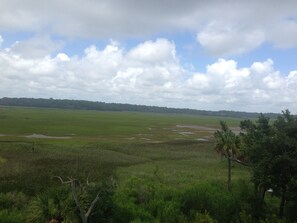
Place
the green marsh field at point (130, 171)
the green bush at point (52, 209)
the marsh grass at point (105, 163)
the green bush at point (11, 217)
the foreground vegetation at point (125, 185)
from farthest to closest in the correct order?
the marsh grass at point (105, 163) < the green marsh field at point (130, 171) < the foreground vegetation at point (125, 185) < the green bush at point (52, 209) < the green bush at point (11, 217)

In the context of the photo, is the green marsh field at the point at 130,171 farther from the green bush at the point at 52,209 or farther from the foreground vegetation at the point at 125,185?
the green bush at the point at 52,209

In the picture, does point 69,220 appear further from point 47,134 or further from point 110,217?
point 47,134

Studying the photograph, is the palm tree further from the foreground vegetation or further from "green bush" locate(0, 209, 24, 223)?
"green bush" locate(0, 209, 24, 223)

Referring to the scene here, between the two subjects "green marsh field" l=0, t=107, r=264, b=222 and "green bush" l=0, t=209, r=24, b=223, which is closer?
"green bush" l=0, t=209, r=24, b=223

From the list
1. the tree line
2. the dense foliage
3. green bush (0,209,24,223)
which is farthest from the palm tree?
green bush (0,209,24,223)

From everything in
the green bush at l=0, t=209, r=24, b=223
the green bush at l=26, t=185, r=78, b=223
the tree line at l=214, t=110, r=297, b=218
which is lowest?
the green bush at l=0, t=209, r=24, b=223

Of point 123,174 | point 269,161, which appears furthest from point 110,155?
point 269,161

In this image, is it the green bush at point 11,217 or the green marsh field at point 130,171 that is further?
the green marsh field at point 130,171

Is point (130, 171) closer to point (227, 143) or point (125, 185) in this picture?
point (125, 185)

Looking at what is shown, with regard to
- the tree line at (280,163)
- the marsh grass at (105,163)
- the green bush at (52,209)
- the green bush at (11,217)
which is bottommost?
the marsh grass at (105,163)

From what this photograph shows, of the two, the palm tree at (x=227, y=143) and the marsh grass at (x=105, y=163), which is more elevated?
the palm tree at (x=227, y=143)

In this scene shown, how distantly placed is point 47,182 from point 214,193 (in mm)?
21022

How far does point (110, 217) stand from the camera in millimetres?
32812

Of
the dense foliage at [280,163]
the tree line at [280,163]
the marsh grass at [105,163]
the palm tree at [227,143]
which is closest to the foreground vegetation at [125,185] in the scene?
the marsh grass at [105,163]
